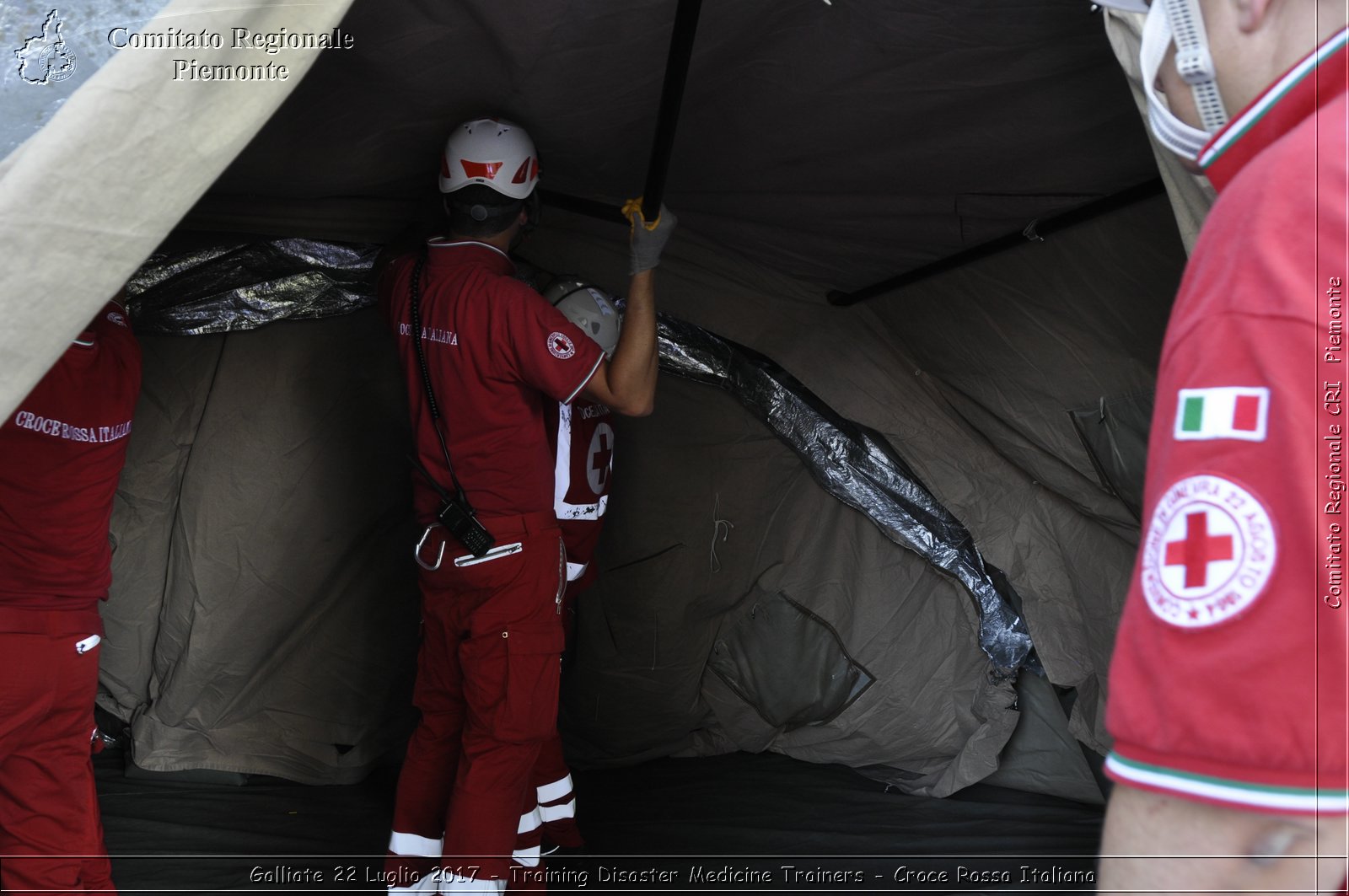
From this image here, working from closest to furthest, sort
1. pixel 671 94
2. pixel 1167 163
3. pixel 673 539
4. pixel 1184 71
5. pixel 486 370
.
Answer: pixel 1184 71, pixel 1167 163, pixel 671 94, pixel 486 370, pixel 673 539

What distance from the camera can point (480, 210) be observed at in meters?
2.15

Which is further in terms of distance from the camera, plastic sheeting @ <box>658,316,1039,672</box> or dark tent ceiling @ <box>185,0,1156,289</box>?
plastic sheeting @ <box>658,316,1039,672</box>

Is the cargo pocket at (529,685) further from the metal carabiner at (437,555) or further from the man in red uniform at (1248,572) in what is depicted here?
the man in red uniform at (1248,572)

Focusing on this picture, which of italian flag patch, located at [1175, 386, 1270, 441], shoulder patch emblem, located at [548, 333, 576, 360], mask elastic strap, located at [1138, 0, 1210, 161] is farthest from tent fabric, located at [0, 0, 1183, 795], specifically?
italian flag patch, located at [1175, 386, 1270, 441]

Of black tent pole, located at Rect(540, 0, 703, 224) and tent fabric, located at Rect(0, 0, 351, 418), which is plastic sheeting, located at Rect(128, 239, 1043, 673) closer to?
black tent pole, located at Rect(540, 0, 703, 224)

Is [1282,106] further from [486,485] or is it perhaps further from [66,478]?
[66,478]

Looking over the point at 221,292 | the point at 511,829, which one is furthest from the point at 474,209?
the point at 511,829

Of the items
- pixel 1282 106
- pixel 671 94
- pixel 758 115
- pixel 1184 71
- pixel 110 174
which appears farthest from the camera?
pixel 758 115

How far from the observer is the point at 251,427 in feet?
8.98

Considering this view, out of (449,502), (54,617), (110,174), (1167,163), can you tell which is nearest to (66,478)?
(54,617)

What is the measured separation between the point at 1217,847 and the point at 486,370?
67.2 inches

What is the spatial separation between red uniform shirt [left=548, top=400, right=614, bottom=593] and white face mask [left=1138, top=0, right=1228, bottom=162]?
1.93 meters

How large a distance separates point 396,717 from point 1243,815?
9.39 feet

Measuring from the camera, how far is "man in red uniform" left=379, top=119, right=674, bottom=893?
79.8 inches
